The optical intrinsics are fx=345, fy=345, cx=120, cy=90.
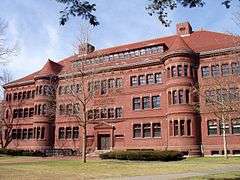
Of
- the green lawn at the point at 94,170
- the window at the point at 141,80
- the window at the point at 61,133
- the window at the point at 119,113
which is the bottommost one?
the green lawn at the point at 94,170

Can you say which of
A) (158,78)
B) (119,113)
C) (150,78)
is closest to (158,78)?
(158,78)

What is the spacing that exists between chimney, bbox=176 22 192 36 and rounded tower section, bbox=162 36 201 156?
7.59 meters

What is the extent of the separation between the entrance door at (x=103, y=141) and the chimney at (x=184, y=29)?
18.0 m

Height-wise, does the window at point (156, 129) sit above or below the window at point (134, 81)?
below

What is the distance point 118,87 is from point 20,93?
18855 mm

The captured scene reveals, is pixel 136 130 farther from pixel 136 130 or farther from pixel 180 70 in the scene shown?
pixel 180 70

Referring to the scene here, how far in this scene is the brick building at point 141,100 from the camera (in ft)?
131

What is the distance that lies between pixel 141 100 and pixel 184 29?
1281cm

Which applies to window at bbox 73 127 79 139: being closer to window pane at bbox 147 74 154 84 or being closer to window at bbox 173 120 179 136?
window pane at bbox 147 74 154 84

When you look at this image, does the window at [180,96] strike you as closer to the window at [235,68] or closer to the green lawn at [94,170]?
the window at [235,68]

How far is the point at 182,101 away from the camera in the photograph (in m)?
40.2

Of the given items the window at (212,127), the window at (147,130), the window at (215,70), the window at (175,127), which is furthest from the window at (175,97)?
the window at (147,130)

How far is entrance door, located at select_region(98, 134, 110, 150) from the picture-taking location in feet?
152

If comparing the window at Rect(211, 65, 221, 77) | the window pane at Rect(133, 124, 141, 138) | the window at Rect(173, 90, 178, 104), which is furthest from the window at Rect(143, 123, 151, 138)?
the window at Rect(211, 65, 221, 77)
